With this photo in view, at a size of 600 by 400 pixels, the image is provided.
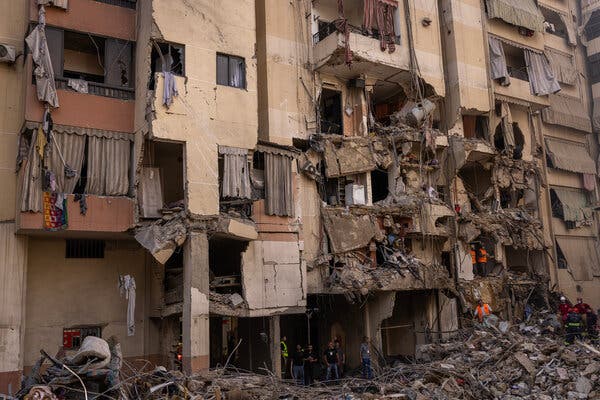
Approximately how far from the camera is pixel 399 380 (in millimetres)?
16281

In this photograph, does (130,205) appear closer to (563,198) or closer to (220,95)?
(220,95)

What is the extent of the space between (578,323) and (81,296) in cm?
1649

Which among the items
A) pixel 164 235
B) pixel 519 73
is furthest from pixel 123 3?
pixel 519 73

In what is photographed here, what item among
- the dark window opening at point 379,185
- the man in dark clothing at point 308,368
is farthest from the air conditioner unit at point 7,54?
the dark window opening at point 379,185

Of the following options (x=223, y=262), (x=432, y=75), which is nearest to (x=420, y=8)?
(x=432, y=75)

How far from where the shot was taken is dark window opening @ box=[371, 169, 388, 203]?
26.2m

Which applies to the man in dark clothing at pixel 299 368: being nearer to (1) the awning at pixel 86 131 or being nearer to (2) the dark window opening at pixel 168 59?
(1) the awning at pixel 86 131

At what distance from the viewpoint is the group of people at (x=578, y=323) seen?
18734 mm

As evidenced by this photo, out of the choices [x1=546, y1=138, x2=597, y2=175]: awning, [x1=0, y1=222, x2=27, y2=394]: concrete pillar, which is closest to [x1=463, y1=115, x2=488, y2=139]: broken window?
[x1=546, y1=138, x2=597, y2=175]: awning

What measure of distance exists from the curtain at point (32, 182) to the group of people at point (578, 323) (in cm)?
1739

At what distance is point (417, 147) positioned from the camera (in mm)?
25562

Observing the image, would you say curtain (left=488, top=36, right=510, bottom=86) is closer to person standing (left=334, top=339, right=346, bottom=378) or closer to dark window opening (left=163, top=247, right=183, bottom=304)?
person standing (left=334, top=339, right=346, bottom=378)

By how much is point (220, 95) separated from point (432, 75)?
11.1 metres

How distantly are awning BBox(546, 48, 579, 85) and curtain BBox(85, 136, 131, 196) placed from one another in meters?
25.9
